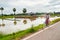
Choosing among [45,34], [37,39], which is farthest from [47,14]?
[37,39]

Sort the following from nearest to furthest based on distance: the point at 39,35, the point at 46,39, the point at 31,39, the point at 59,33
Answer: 1. the point at 31,39
2. the point at 39,35
3. the point at 46,39
4. the point at 59,33

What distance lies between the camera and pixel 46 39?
32.1ft

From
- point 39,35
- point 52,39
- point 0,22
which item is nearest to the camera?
point 39,35

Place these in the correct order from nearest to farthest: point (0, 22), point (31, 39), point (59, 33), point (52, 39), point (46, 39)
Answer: point (31, 39) → point (46, 39) → point (52, 39) → point (59, 33) → point (0, 22)

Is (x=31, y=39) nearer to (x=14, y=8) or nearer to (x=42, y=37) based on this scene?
(x=42, y=37)

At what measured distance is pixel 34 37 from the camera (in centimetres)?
852

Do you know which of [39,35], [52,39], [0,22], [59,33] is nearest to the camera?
[39,35]

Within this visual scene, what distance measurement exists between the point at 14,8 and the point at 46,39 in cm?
251

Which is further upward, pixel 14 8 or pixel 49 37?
pixel 14 8

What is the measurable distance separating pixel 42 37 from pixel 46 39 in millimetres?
456

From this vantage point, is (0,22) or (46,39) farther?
(0,22)

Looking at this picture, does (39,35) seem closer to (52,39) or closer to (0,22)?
(52,39)

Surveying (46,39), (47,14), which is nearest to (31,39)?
(46,39)

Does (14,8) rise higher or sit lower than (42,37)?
higher
